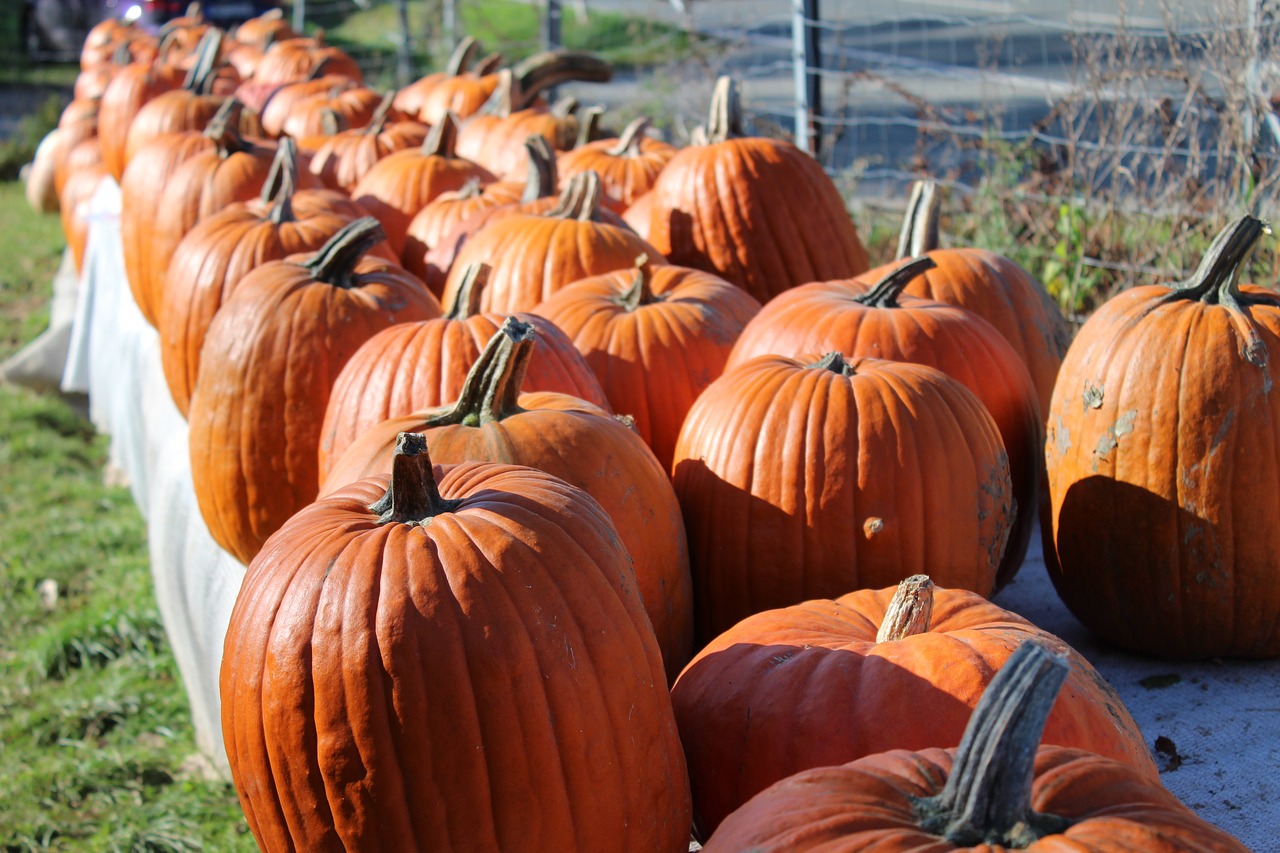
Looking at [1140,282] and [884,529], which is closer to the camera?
[884,529]

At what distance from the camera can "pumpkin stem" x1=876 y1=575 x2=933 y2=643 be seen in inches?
63.1

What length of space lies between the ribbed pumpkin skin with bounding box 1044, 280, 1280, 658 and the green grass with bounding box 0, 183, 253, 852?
228 centimetres

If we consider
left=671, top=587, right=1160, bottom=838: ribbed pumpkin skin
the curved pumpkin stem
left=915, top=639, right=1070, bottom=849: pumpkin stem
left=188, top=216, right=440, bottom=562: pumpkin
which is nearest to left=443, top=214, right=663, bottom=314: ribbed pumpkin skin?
left=188, top=216, right=440, bottom=562: pumpkin

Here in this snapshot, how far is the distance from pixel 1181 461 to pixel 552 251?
163cm

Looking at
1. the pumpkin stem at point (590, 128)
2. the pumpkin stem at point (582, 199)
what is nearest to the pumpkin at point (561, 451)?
the pumpkin stem at point (582, 199)

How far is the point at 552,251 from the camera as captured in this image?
10.1 ft

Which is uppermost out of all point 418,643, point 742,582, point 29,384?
point 418,643

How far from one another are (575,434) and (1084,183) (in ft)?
11.5

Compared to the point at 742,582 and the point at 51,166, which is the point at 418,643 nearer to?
the point at 742,582

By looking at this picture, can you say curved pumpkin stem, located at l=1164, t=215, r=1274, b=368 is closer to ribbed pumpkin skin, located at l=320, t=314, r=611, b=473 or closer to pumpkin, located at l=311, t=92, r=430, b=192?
ribbed pumpkin skin, located at l=320, t=314, r=611, b=473

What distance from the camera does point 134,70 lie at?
256 inches

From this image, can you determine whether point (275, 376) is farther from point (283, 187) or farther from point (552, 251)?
point (283, 187)

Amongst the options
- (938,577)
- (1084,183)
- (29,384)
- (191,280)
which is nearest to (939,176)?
(1084,183)

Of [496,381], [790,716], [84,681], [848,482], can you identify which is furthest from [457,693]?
[84,681]
